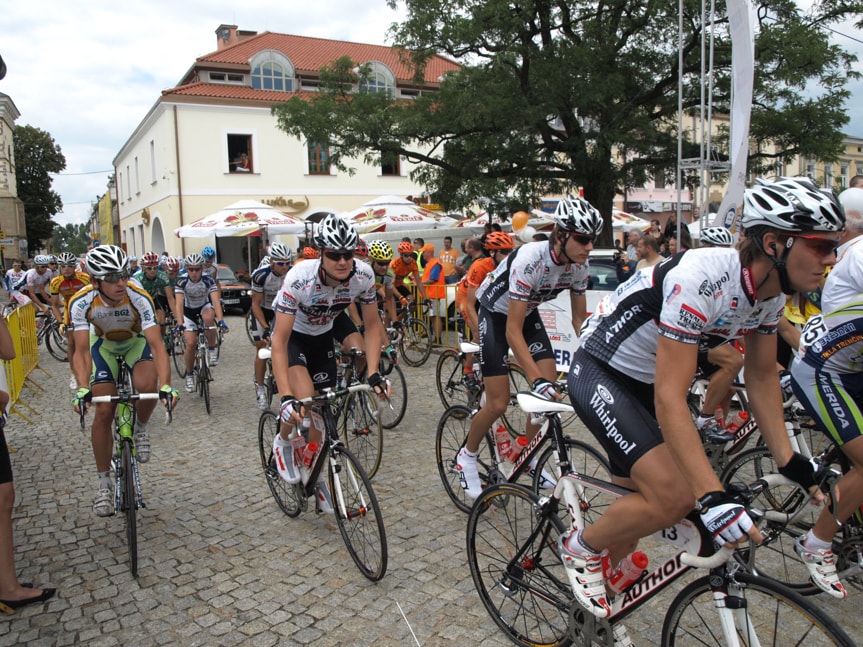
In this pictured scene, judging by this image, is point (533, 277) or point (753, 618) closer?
point (753, 618)

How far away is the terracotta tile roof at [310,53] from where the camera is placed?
35875mm

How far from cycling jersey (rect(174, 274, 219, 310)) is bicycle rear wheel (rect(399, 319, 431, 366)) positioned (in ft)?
10.8

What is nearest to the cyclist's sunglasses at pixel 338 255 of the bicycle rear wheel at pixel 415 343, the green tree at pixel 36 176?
the bicycle rear wheel at pixel 415 343

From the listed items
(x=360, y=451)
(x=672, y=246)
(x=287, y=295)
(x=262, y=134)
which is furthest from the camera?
(x=262, y=134)

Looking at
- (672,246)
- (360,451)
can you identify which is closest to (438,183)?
(672,246)

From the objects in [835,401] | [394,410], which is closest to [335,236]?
[835,401]

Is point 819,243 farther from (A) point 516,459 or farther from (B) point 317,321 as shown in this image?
(B) point 317,321

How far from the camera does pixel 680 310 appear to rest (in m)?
2.30

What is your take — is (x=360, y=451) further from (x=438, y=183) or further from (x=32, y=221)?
(x=32, y=221)

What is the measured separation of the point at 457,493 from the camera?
5156mm

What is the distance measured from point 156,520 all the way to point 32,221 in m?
70.8

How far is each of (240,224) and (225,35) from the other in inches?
1053

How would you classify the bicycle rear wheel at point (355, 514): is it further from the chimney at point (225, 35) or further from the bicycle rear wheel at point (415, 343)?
the chimney at point (225, 35)

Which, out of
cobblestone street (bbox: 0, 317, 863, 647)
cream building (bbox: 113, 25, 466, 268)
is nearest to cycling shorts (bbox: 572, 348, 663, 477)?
cobblestone street (bbox: 0, 317, 863, 647)
